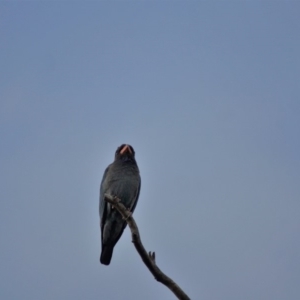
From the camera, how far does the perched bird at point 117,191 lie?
1010 cm

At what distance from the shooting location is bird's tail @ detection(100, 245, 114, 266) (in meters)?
9.84

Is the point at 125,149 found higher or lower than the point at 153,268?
higher

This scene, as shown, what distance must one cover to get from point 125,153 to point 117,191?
0.96m

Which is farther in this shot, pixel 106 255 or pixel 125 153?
pixel 125 153

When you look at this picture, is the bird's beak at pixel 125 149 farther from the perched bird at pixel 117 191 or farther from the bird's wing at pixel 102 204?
the bird's wing at pixel 102 204

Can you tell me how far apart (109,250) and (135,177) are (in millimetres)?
1443

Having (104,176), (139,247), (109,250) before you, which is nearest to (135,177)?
(104,176)

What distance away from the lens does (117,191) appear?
34.2ft

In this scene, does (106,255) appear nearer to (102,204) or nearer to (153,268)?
(102,204)

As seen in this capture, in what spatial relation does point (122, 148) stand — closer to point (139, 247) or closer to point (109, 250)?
point (109, 250)

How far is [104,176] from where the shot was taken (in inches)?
434

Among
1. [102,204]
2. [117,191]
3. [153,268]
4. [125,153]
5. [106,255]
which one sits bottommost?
[153,268]

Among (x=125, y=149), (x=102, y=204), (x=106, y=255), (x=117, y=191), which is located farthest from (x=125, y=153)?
(x=106, y=255)

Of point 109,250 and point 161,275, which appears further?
point 109,250
